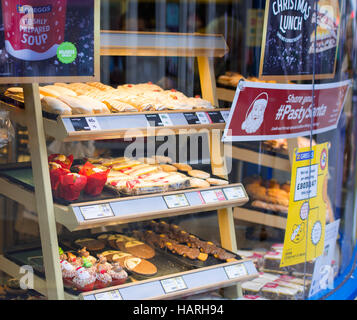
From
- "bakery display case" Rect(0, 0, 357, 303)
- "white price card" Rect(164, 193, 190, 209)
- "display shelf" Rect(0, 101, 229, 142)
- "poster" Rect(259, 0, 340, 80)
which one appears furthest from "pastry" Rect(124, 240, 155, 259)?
"poster" Rect(259, 0, 340, 80)

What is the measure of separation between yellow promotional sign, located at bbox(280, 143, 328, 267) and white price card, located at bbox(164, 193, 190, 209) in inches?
21.8

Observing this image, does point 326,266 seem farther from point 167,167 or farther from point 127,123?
point 127,123

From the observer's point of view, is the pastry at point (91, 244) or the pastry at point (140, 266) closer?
the pastry at point (140, 266)

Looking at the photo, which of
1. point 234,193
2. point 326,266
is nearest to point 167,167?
point 234,193

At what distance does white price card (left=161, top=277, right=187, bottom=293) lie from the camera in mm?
2338

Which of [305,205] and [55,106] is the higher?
[55,106]

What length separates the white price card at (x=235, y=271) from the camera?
8.34 ft

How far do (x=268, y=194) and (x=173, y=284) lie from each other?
85cm

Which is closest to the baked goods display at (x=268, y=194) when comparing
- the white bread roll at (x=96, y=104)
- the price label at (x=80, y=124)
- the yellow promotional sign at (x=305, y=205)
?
the yellow promotional sign at (x=305, y=205)

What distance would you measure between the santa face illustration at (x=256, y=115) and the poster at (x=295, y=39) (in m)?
0.13

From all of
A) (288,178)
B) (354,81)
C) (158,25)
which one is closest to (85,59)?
(158,25)

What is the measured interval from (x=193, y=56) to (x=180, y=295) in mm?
1090

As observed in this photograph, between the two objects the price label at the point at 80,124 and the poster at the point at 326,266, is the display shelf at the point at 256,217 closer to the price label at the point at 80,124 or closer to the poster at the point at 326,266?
the poster at the point at 326,266

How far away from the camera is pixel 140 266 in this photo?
95.9 inches
